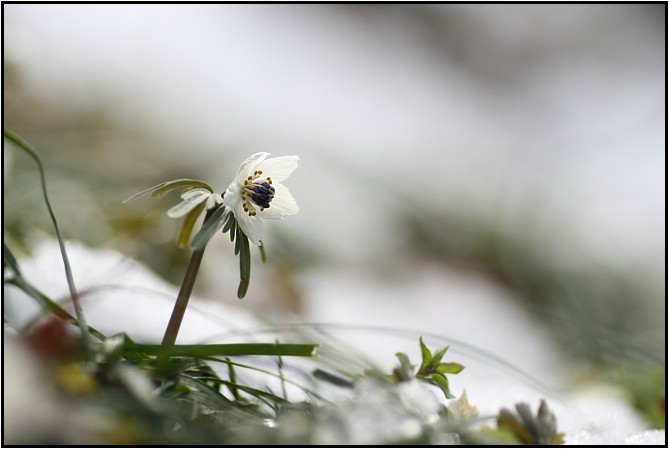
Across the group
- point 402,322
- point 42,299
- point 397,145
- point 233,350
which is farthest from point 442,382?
point 397,145

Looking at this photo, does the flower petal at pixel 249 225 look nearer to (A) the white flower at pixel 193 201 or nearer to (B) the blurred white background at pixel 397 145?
(A) the white flower at pixel 193 201

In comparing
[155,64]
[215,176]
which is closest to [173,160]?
[215,176]

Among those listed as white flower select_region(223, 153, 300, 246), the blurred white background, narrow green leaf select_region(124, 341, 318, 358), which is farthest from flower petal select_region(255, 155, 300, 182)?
the blurred white background

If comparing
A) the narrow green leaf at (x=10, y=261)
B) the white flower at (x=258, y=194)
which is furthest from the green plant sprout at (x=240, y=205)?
the narrow green leaf at (x=10, y=261)

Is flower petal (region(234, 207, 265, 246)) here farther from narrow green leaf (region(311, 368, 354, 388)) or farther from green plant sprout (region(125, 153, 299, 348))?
narrow green leaf (region(311, 368, 354, 388))

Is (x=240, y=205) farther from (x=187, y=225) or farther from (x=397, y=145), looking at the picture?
(x=397, y=145)

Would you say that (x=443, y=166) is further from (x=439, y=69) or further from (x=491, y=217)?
(x=439, y=69)

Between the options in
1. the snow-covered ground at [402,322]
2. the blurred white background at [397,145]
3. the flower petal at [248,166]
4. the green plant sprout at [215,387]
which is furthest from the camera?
the blurred white background at [397,145]
